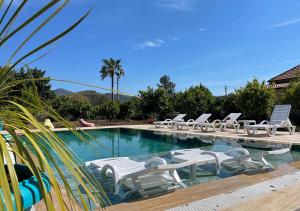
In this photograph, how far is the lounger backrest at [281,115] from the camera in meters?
11.8

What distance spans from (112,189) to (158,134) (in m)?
9.89

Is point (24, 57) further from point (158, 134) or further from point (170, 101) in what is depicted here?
point (170, 101)

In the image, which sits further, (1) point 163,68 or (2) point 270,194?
(1) point 163,68

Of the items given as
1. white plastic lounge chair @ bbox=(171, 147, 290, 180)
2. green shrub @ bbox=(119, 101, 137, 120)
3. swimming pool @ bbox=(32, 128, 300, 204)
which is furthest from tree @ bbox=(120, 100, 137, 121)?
white plastic lounge chair @ bbox=(171, 147, 290, 180)

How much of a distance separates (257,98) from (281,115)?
3313mm

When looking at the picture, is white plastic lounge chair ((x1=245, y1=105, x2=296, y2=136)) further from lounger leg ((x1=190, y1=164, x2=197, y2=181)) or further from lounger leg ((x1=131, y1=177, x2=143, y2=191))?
lounger leg ((x1=131, y1=177, x2=143, y2=191))

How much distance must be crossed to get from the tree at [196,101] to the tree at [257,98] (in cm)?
412

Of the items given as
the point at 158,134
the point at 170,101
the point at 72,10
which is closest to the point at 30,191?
the point at 72,10

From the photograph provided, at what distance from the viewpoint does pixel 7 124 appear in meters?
1.04

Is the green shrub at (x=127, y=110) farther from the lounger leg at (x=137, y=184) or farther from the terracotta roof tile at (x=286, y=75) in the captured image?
the lounger leg at (x=137, y=184)

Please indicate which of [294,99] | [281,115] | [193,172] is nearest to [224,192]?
[193,172]

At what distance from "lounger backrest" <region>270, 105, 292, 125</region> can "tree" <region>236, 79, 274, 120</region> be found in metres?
2.82

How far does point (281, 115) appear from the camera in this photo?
12047 mm

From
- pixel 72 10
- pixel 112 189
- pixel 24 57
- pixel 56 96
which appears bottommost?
pixel 112 189
